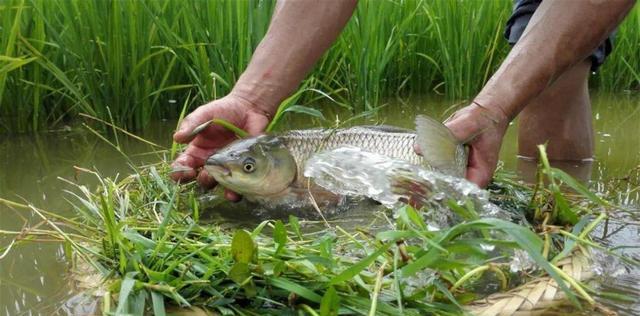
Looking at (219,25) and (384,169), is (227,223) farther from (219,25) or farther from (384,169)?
(219,25)

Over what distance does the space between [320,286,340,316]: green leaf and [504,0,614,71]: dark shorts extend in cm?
197

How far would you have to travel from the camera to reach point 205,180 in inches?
91.5

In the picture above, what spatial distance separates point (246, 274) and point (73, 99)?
8.20 ft

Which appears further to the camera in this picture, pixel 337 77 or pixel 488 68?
pixel 488 68

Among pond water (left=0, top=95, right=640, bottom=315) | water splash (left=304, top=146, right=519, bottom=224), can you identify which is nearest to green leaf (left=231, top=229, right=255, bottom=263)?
pond water (left=0, top=95, right=640, bottom=315)

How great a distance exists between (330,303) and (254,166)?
794 mm

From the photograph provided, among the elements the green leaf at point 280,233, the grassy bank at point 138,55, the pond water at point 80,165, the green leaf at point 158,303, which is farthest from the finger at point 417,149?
the grassy bank at point 138,55

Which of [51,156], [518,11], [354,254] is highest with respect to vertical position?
[518,11]

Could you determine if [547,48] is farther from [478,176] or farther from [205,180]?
[205,180]

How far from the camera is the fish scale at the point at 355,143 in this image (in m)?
2.23

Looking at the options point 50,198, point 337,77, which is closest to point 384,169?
point 50,198

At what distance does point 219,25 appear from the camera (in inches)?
153

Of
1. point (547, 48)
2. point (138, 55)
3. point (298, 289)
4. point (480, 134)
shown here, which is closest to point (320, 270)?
point (298, 289)

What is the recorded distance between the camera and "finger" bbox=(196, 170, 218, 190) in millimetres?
2303
